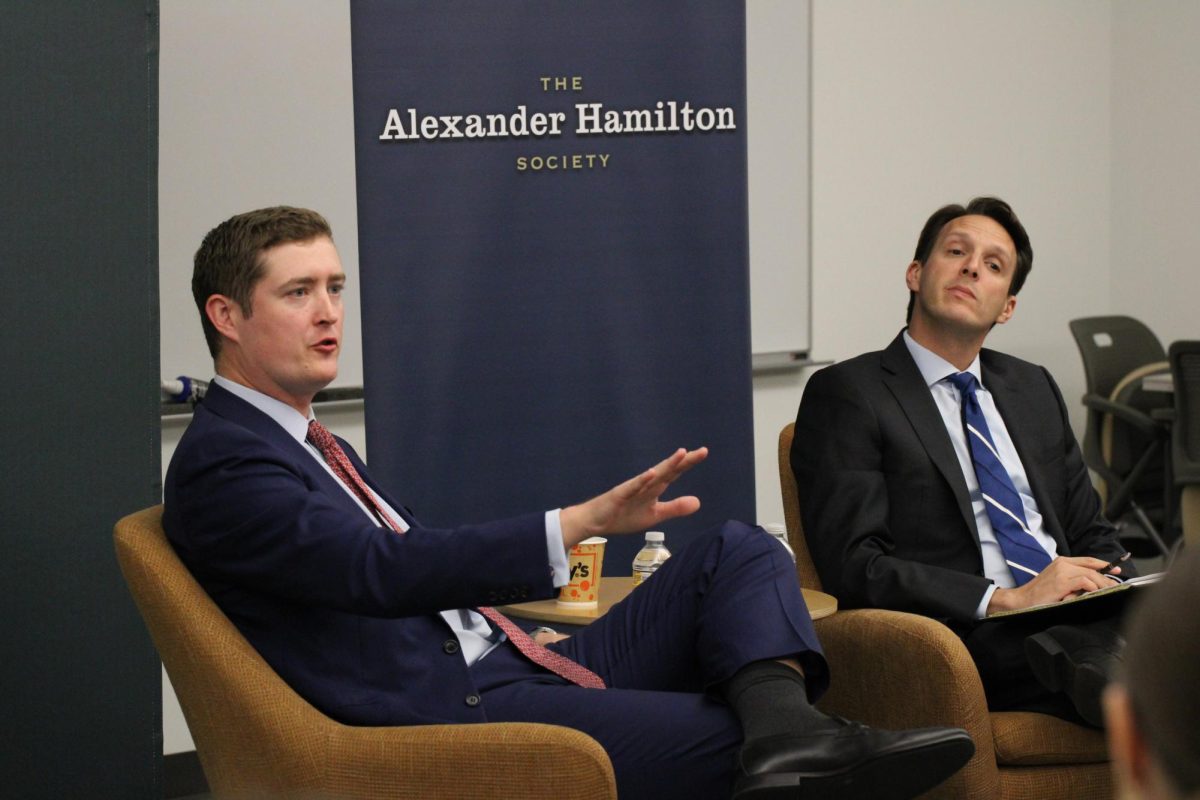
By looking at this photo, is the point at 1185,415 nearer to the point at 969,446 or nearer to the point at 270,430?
the point at 969,446

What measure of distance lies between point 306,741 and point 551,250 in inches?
58.9

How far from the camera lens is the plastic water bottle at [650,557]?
2.90 meters

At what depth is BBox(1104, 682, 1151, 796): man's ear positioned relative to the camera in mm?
581

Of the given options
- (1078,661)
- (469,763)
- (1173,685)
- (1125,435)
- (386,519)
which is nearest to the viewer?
(1173,685)

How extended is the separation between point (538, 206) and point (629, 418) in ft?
1.67

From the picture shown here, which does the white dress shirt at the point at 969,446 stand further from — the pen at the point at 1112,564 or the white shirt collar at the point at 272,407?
the white shirt collar at the point at 272,407

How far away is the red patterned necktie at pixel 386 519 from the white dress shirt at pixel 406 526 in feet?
0.04

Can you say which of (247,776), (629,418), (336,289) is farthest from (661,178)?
(247,776)

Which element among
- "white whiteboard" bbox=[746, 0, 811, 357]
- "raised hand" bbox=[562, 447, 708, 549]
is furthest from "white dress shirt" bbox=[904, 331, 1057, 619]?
"white whiteboard" bbox=[746, 0, 811, 357]

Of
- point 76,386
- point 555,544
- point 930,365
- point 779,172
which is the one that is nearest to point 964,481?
point 930,365

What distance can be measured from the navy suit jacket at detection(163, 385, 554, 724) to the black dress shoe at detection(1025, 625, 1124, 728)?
1018 mm

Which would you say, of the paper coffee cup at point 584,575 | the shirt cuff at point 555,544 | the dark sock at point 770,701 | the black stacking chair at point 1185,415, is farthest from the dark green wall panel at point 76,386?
the black stacking chair at point 1185,415

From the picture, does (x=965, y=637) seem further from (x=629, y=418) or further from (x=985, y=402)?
(x=629, y=418)

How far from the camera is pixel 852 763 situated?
1953mm
